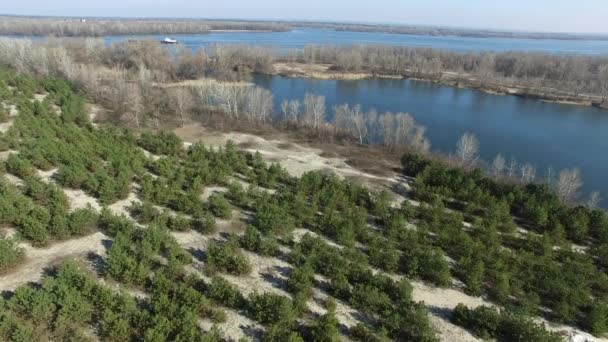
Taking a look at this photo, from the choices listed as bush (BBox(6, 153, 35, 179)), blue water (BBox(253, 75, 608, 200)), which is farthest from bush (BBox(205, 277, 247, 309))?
blue water (BBox(253, 75, 608, 200))

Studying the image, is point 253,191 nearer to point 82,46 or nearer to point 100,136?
point 100,136

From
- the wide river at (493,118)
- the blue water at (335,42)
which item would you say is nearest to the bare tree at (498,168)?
the wide river at (493,118)

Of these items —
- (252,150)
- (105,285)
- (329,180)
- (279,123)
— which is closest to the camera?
(105,285)

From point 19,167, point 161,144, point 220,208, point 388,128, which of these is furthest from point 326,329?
point 388,128

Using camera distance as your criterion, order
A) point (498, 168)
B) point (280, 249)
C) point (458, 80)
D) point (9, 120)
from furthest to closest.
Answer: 1. point (458, 80)
2. point (498, 168)
3. point (9, 120)
4. point (280, 249)

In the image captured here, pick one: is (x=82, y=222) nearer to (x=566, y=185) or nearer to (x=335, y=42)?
(x=566, y=185)

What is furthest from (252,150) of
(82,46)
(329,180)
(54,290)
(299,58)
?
(299,58)
